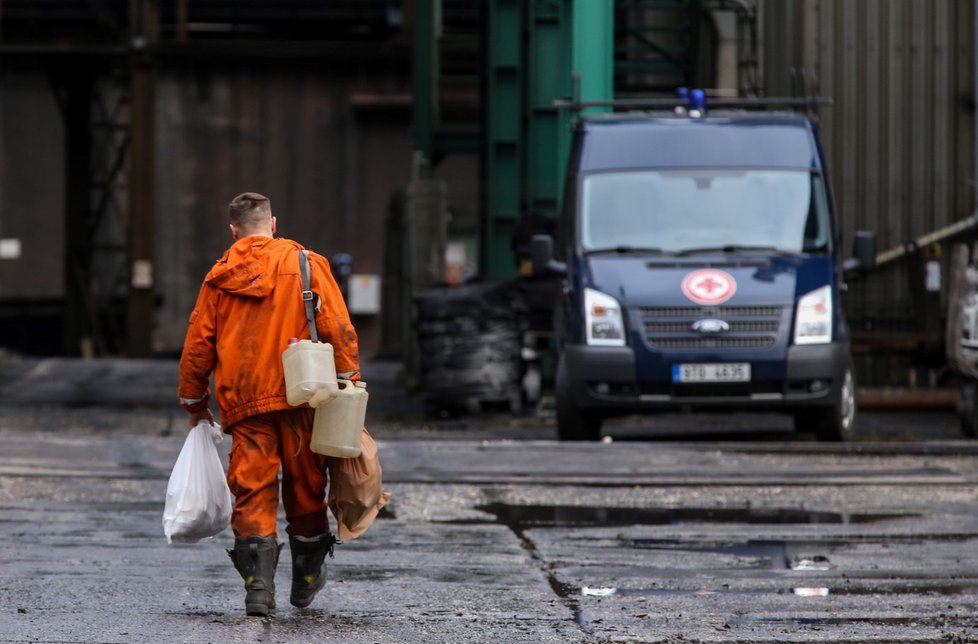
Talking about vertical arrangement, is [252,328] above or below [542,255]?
above

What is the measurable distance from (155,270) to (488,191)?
1947 centimetres

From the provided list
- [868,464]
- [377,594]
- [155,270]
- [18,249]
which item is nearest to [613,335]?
[868,464]

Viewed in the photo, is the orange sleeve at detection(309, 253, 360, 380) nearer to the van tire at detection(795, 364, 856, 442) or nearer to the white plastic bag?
the white plastic bag

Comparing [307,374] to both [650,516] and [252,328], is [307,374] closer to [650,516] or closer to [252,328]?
[252,328]

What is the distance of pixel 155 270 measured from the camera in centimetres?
3794

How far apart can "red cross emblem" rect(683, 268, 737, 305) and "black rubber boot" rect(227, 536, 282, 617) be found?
6.81m

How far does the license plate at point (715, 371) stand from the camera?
12.5m

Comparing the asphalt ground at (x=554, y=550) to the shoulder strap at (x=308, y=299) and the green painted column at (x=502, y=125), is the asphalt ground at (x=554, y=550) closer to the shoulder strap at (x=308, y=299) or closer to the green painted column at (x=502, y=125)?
the shoulder strap at (x=308, y=299)

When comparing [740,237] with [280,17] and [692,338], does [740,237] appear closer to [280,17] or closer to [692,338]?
[692,338]

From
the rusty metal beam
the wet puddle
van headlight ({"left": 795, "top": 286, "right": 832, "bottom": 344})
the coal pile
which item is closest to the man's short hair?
the wet puddle

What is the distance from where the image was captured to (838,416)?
13023 millimetres

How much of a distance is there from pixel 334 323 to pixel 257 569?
876mm

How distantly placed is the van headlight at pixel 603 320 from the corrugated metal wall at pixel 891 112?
272 inches

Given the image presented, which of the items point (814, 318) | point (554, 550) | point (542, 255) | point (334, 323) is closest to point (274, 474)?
point (334, 323)
